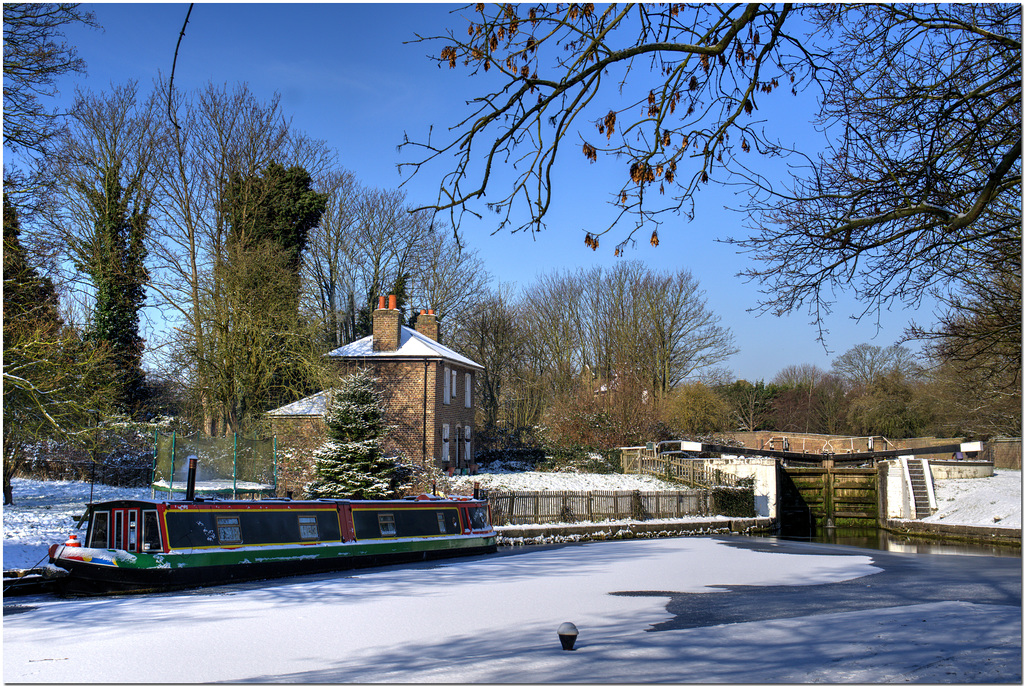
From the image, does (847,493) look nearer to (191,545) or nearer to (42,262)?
(191,545)

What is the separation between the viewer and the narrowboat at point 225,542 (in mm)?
12422

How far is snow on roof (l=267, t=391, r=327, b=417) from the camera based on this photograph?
24352 mm

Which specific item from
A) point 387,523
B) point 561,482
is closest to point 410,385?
point 561,482

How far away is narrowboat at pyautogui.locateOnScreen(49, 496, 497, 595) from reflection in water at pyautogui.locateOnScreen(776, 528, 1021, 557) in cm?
1514

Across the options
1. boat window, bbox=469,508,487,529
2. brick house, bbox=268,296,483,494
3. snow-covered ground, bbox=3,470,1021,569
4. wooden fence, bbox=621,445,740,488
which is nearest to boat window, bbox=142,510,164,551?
snow-covered ground, bbox=3,470,1021,569

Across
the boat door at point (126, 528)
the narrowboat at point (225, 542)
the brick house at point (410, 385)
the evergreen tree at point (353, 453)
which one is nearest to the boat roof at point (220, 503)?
the narrowboat at point (225, 542)

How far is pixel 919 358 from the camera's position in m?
11.5

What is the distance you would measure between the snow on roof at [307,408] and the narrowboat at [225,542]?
8637mm

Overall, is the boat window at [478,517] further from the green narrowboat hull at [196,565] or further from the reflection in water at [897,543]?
the reflection in water at [897,543]

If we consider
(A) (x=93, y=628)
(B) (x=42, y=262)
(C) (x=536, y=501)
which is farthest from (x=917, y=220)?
(C) (x=536, y=501)

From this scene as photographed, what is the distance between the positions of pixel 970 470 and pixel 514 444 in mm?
19198

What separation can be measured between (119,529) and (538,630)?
8.57 meters

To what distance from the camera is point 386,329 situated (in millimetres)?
28891

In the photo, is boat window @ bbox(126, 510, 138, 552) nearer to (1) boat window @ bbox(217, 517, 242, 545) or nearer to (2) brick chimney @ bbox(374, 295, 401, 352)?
(1) boat window @ bbox(217, 517, 242, 545)
